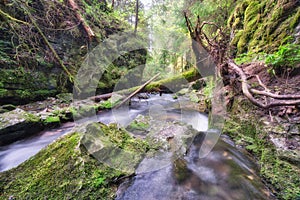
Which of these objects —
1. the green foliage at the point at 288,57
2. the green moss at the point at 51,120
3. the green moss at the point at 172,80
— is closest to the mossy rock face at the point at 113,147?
the green moss at the point at 51,120

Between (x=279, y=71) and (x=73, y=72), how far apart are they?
6.53 m

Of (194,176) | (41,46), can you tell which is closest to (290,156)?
(194,176)

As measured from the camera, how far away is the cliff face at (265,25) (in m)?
3.46

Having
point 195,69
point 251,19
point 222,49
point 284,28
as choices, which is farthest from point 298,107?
point 251,19

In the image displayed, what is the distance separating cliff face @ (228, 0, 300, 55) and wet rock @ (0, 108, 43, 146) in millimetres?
5930

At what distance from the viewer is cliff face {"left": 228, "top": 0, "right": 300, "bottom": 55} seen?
346cm

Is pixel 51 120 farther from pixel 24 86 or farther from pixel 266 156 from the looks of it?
pixel 266 156

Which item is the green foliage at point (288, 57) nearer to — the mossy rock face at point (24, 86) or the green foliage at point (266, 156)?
the green foliage at point (266, 156)

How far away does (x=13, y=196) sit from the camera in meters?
1.58

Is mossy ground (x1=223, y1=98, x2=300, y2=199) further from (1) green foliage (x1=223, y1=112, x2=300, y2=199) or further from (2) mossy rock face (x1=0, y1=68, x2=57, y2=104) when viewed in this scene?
(2) mossy rock face (x1=0, y1=68, x2=57, y2=104)

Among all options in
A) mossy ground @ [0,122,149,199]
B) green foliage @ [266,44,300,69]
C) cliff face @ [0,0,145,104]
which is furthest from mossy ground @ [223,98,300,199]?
cliff face @ [0,0,145,104]

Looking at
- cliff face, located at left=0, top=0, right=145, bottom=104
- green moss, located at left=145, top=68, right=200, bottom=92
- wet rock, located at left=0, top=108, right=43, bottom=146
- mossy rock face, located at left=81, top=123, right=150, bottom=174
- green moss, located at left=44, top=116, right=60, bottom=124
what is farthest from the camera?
green moss, located at left=145, top=68, right=200, bottom=92

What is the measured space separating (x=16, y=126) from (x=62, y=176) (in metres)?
2.21

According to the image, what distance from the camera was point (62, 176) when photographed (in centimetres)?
181
